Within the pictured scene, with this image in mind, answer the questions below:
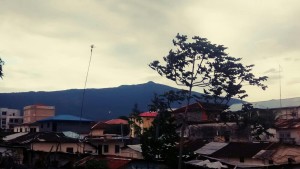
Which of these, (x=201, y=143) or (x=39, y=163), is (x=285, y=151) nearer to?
(x=201, y=143)

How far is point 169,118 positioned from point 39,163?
1286cm

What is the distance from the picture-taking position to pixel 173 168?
27.4m

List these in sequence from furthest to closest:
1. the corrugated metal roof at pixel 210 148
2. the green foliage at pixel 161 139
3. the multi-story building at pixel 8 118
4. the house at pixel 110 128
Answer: the multi-story building at pixel 8 118
the house at pixel 110 128
the corrugated metal roof at pixel 210 148
the green foliage at pixel 161 139

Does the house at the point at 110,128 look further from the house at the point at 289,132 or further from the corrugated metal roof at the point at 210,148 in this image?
the corrugated metal roof at the point at 210,148

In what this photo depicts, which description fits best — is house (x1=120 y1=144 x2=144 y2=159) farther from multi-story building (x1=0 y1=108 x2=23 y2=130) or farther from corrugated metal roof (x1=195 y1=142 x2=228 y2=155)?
multi-story building (x1=0 y1=108 x2=23 y2=130)

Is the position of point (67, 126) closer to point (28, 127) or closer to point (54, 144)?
point (54, 144)

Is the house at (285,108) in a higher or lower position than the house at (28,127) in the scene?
higher

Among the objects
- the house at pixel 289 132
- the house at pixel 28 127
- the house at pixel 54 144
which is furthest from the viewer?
the house at pixel 28 127

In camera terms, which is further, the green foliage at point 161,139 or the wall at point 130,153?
the wall at point 130,153

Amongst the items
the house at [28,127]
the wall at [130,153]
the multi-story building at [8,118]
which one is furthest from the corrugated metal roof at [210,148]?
the multi-story building at [8,118]

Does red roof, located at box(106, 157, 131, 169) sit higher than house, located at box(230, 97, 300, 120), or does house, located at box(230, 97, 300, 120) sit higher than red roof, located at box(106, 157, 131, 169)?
house, located at box(230, 97, 300, 120)

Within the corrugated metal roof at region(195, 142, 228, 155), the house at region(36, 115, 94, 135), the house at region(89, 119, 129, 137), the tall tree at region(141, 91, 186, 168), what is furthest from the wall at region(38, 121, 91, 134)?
the tall tree at region(141, 91, 186, 168)

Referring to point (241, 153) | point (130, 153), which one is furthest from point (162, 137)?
point (130, 153)

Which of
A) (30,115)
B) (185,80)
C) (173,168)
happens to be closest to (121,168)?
(173,168)
